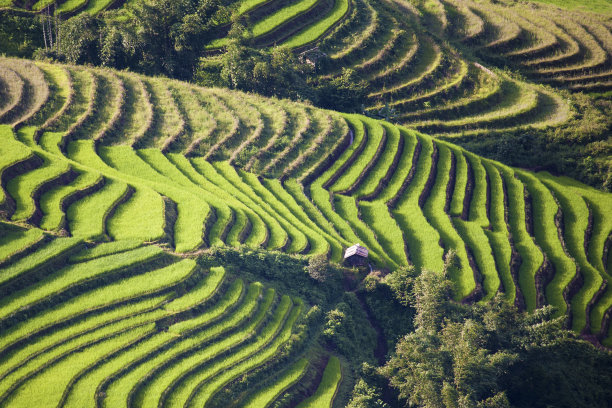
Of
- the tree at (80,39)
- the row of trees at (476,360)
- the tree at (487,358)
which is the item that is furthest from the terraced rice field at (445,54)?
the tree at (487,358)

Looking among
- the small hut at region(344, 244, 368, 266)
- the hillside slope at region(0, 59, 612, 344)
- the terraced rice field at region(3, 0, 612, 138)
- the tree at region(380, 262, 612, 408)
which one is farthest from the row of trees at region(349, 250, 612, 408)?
the terraced rice field at region(3, 0, 612, 138)

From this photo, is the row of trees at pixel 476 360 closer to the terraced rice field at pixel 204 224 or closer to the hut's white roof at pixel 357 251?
the hut's white roof at pixel 357 251

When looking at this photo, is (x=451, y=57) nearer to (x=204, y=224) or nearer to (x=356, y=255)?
(x=356, y=255)

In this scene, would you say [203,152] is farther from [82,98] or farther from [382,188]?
[382,188]

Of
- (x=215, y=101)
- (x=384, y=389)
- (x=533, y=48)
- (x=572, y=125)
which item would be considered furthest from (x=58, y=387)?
(x=533, y=48)

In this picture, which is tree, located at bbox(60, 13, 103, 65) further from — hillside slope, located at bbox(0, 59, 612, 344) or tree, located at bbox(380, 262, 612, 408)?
tree, located at bbox(380, 262, 612, 408)

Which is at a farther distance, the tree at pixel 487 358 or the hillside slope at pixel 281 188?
the hillside slope at pixel 281 188
